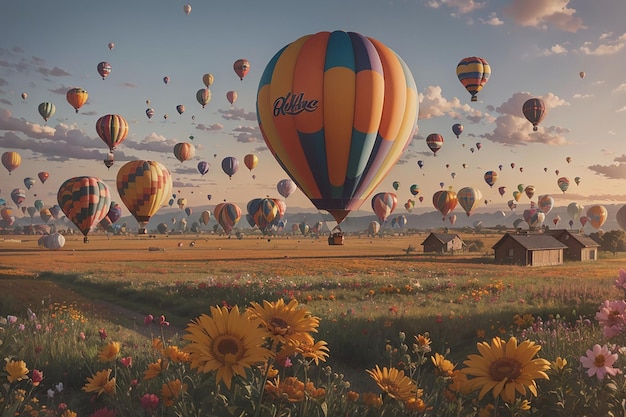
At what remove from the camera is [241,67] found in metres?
69.7

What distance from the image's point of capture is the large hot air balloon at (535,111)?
2359 inches

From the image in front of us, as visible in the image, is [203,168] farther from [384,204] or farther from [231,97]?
[384,204]

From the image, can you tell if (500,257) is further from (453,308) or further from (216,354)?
(216,354)

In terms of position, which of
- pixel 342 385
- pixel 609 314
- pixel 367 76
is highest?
pixel 367 76

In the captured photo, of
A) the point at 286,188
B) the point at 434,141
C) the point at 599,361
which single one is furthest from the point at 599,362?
the point at 286,188

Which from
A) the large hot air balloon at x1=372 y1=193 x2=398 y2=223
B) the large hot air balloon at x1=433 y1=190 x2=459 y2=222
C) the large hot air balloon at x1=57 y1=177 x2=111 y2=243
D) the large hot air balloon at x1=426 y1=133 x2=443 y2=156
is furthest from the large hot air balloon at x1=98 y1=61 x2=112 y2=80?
the large hot air balloon at x1=433 y1=190 x2=459 y2=222

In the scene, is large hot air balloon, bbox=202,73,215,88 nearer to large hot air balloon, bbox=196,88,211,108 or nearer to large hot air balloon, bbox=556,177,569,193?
large hot air balloon, bbox=196,88,211,108

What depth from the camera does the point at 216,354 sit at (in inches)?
132

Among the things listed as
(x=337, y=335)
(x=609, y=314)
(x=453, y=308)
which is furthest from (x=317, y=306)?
(x=609, y=314)

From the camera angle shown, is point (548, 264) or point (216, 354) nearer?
point (216, 354)

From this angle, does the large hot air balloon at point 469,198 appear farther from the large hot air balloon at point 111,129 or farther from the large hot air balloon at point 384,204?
the large hot air balloon at point 111,129

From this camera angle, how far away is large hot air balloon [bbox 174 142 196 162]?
259ft

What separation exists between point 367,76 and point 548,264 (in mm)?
45244

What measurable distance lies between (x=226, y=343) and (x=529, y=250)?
58.6m
